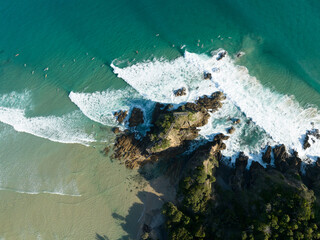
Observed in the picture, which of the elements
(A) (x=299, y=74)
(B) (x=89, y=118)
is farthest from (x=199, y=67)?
(B) (x=89, y=118)

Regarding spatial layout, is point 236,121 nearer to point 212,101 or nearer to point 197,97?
Answer: point 212,101

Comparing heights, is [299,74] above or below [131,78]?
above

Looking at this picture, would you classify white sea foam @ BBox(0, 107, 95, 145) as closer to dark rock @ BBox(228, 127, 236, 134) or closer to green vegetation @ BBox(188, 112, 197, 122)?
green vegetation @ BBox(188, 112, 197, 122)

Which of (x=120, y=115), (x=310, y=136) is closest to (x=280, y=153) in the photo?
(x=310, y=136)

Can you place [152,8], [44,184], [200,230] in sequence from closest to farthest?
1. [200,230]
2. [44,184]
3. [152,8]

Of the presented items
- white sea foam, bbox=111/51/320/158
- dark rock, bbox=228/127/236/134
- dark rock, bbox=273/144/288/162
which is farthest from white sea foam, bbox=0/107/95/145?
dark rock, bbox=273/144/288/162

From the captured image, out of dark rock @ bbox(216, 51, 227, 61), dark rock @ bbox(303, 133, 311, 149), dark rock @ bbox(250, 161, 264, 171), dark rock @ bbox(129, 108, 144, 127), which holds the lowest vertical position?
dark rock @ bbox(129, 108, 144, 127)

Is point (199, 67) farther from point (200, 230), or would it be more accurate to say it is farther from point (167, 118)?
point (200, 230)
